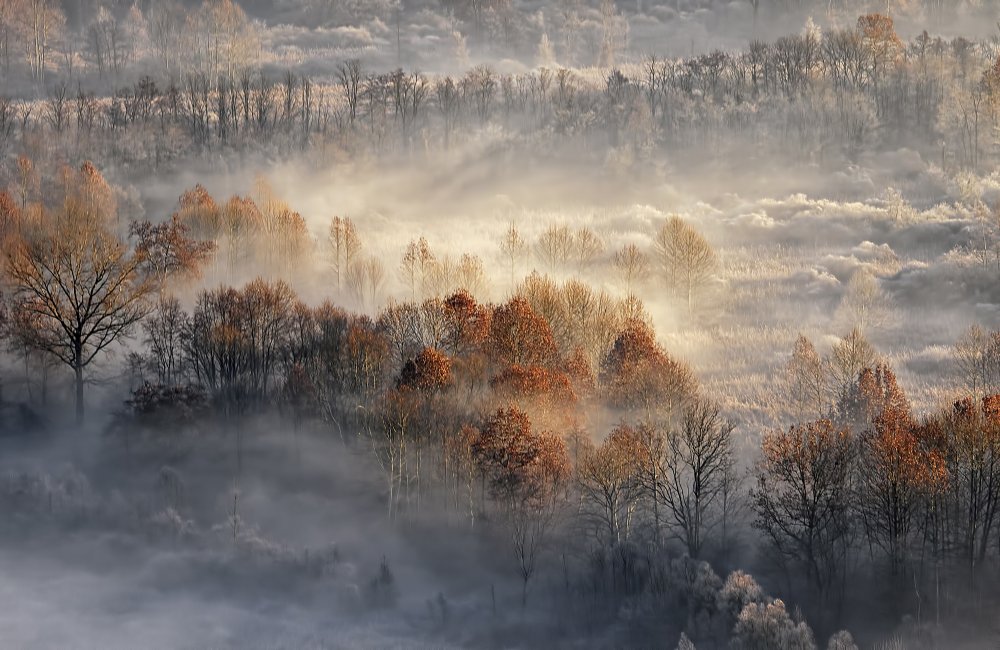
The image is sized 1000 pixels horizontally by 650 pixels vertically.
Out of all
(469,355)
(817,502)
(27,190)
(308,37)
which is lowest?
(817,502)

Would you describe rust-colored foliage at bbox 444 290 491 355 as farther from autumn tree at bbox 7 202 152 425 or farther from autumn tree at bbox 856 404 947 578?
autumn tree at bbox 856 404 947 578

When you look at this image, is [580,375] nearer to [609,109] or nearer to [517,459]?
[517,459]

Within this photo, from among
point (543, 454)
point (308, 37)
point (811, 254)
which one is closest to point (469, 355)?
point (543, 454)

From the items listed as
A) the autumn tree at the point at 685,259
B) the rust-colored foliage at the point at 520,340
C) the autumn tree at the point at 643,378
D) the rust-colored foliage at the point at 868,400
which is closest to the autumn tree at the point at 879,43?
the autumn tree at the point at 685,259

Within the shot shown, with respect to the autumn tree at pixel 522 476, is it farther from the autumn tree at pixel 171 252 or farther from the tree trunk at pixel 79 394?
the autumn tree at pixel 171 252

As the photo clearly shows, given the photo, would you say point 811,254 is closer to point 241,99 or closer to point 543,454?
point 543,454

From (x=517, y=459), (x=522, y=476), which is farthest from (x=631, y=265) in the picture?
(x=522, y=476)
